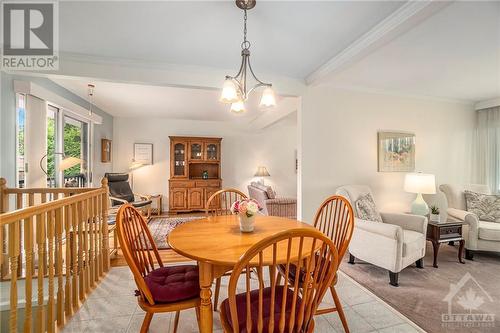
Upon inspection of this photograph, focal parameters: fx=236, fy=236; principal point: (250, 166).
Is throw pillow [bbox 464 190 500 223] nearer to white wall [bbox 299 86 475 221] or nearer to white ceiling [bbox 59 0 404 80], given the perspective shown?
white wall [bbox 299 86 475 221]

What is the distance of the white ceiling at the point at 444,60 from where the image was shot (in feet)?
6.21

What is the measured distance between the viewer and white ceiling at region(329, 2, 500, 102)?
6.21 feet

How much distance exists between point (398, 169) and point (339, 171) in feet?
3.43

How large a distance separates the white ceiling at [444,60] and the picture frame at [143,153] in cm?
462

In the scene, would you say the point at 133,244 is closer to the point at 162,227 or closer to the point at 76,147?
the point at 162,227

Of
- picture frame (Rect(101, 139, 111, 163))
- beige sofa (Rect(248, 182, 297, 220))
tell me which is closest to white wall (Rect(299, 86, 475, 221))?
beige sofa (Rect(248, 182, 297, 220))

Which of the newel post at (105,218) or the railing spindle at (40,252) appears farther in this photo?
the newel post at (105,218)

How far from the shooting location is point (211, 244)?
4.59 ft

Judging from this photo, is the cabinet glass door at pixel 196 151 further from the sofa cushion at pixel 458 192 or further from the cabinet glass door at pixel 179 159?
the sofa cushion at pixel 458 192

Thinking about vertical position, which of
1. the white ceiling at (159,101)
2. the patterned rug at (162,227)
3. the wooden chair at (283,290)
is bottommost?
the patterned rug at (162,227)

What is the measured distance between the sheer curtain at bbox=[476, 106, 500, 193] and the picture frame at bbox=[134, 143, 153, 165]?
265 inches

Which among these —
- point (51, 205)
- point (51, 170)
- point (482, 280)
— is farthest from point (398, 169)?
point (51, 170)

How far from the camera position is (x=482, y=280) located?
8.00 ft

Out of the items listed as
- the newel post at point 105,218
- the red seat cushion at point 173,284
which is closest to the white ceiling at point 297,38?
the newel post at point 105,218
